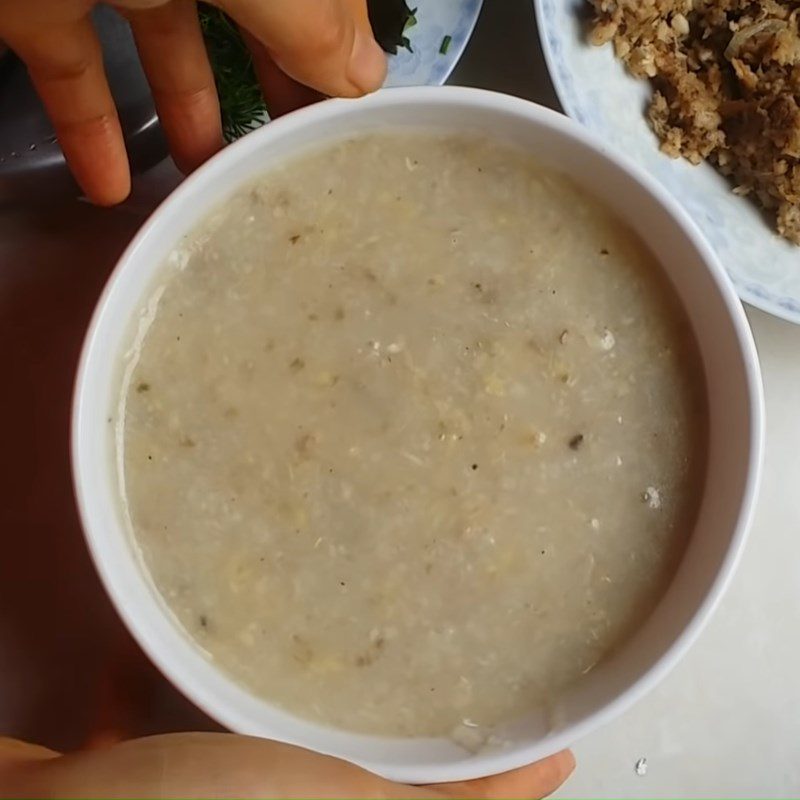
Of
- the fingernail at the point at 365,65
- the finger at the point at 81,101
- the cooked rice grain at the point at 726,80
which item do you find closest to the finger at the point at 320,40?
the fingernail at the point at 365,65

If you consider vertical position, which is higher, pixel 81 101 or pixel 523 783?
pixel 81 101

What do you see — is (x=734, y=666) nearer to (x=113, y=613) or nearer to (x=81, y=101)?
(x=113, y=613)

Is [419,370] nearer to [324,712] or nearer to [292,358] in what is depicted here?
[292,358]

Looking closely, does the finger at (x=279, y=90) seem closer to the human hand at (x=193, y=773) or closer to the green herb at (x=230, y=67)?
the green herb at (x=230, y=67)

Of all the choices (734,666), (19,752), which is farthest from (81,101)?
(734,666)

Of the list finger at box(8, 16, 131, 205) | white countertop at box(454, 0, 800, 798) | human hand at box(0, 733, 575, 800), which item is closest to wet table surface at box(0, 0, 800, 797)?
white countertop at box(454, 0, 800, 798)

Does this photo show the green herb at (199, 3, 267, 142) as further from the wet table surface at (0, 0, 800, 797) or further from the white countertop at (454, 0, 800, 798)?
the white countertop at (454, 0, 800, 798)

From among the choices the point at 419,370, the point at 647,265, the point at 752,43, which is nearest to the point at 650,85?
the point at 752,43

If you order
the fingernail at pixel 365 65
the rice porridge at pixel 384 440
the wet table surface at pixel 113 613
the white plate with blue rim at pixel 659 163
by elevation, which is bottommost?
the wet table surface at pixel 113 613
